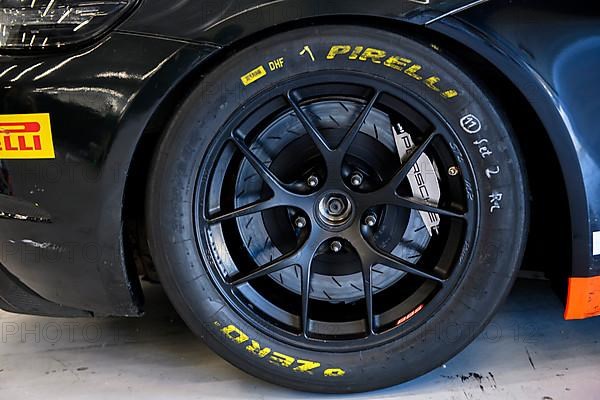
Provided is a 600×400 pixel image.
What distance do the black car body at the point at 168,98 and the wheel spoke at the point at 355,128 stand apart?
0.16 meters

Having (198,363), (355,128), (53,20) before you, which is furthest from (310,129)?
(198,363)

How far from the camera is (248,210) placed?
1.61m

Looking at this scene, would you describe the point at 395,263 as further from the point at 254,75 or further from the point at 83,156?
the point at 83,156

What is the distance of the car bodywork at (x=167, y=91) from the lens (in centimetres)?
145

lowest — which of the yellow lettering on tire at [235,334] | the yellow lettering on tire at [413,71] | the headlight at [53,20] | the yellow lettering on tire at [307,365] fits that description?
the yellow lettering on tire at [307,365]

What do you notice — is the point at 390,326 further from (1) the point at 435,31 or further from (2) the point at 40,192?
(2) the point at 40,192

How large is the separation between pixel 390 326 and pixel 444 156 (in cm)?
43

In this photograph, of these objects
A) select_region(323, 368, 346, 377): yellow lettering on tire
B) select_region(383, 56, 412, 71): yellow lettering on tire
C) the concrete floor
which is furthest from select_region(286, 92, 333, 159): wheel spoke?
the concrete floor

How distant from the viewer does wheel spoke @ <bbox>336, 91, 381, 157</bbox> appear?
5.05 feet

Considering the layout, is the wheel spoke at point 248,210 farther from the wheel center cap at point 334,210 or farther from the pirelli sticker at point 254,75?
the pirelli sticker at point 254,75

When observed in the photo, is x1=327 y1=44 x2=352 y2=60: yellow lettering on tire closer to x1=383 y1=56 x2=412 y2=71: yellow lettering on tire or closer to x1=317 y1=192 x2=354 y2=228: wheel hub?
x1=383 y1=56 x2=412 y2=71: yellow lettering on tire

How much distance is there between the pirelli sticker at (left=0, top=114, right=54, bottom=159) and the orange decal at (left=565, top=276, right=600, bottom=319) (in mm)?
1230

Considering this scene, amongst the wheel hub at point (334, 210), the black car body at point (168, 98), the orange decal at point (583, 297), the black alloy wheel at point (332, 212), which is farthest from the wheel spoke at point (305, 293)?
the orange decal at point (583, 297)

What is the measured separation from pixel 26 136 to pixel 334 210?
713 mm
